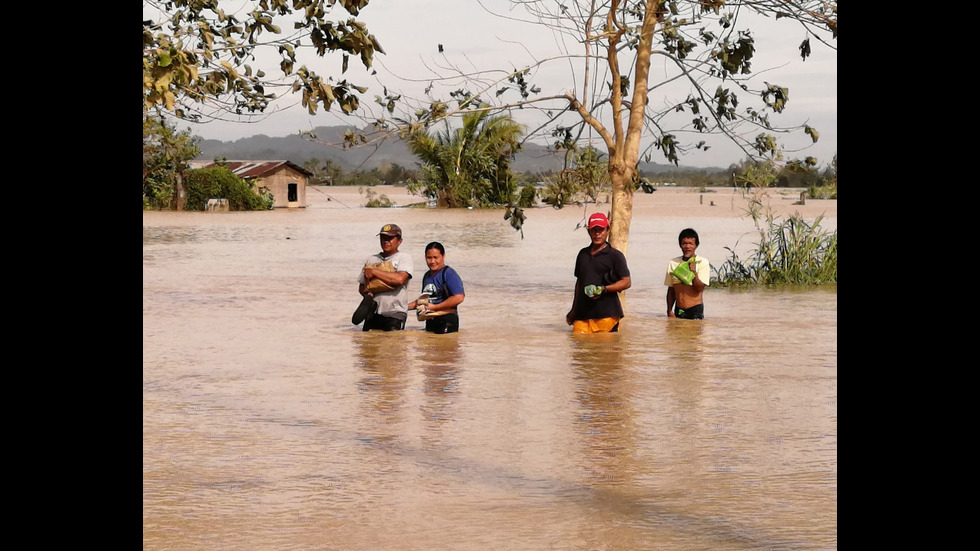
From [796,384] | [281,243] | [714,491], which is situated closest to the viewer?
[714,491]

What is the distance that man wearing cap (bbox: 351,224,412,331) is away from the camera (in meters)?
12.9

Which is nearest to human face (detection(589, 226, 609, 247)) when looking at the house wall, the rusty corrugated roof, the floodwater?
the floodwater

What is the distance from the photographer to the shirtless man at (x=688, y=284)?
13.6m

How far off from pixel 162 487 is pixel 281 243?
90.1ft

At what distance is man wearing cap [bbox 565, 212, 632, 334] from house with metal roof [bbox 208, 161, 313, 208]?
47595mm

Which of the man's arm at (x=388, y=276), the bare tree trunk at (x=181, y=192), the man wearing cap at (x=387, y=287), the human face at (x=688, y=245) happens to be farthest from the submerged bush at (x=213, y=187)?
the human face at (x=688, y=245)

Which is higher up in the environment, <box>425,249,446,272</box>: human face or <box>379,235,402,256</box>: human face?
<box>379,235,402,256</box>: human face

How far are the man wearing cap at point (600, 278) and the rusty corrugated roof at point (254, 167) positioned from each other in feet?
158

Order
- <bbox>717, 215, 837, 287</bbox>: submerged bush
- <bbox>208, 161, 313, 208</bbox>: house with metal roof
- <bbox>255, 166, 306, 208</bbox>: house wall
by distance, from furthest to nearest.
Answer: <bbox>255, 166, 306, 208</bbox>: house wall
<bbox>208, 161, 313, 208</bbox>: house with metal roof
<bbox>717, 215, 837, 287</bbox>: submerged bush

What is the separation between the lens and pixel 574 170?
17.3 m

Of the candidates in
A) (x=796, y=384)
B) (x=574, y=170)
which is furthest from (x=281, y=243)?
(x=796, y=384)

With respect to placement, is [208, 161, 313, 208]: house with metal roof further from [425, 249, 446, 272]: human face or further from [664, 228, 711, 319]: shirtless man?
[425, 249, 446, 272]: human face
